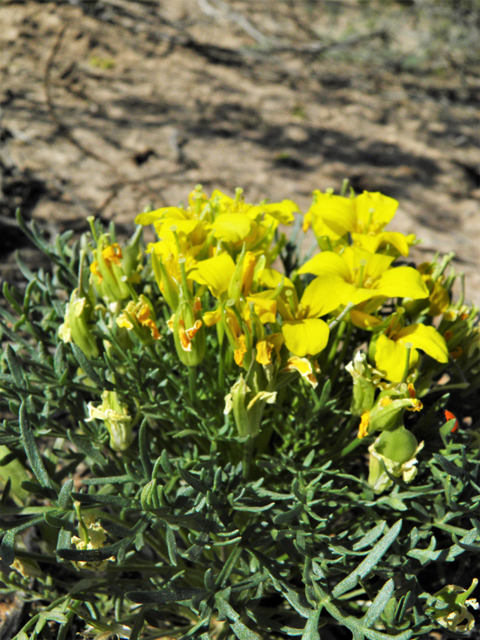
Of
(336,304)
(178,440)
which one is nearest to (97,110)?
(178,440)

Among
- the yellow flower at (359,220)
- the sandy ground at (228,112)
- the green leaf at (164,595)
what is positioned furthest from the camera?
the sandy ground at (228,112)

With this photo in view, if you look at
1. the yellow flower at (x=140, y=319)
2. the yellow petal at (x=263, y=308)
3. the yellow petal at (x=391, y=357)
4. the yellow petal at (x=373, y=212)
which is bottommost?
the yellow flower at (x=140, y=319)

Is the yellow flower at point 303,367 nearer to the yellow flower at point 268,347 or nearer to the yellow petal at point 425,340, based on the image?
the yellow flower at point 268,347

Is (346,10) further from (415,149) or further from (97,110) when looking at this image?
(97,110)

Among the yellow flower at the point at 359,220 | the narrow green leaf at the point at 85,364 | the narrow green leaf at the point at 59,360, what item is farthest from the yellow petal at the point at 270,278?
the narrow green leaf at the point at 59,360

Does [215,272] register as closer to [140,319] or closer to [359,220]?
[140,319]

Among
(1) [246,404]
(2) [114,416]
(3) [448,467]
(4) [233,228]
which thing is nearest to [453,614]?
(3) [448,467]

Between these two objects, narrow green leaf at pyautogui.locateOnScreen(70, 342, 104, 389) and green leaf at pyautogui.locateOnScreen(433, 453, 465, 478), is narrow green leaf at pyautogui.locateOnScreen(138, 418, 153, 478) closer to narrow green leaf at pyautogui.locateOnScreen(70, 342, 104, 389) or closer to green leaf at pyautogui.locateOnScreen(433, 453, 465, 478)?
narrow green leaf at pyautogui.locateOnScreen(70, 342, 104, 389)
